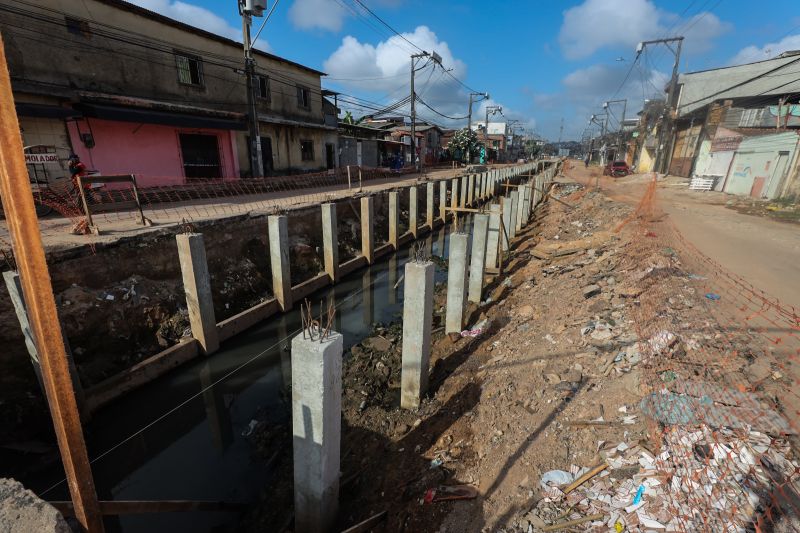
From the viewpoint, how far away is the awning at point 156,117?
12102mm

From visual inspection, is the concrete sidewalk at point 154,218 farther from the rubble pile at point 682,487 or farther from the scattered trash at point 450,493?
the rubble pile at point 682,487

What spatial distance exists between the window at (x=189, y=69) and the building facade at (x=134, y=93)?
1.7 inches

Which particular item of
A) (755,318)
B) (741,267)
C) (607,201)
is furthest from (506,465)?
(607,201)

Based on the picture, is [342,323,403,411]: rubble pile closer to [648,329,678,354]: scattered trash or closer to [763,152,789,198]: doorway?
[648,329,678,354]: scattered trash

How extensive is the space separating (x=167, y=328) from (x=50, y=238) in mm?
3097

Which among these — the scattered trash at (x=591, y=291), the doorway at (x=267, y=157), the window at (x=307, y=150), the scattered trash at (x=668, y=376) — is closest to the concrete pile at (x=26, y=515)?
the scattered trash at (x=668, y=376)

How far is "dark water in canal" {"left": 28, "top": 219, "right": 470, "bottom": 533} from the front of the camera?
5391mm

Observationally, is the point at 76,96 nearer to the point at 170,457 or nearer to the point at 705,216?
the point at 170,457

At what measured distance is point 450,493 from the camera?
3.93 meters

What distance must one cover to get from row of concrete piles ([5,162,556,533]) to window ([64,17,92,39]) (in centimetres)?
1029

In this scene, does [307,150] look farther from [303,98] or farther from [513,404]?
[513,404]

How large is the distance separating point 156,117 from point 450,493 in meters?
15.9

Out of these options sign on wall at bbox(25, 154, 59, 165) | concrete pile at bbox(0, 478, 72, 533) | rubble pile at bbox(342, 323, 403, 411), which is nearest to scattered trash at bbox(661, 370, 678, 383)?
rubble pile at bbox(342, 323, 403, 411)

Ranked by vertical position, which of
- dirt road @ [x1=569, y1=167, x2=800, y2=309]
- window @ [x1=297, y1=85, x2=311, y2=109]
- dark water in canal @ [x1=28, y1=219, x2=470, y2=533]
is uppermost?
window @ [x1=297, y1=85, x2=311, y2=109]
